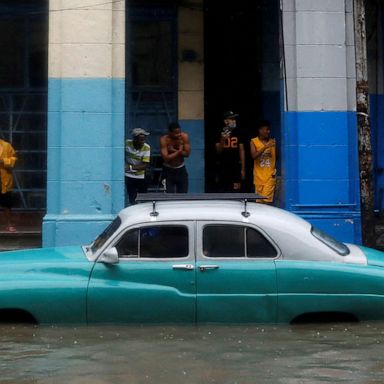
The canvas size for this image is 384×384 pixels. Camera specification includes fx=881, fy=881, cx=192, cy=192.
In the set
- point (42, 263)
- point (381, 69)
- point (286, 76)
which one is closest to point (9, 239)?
point (286, 76)

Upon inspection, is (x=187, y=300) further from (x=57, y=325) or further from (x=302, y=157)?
(x=302, y=157)

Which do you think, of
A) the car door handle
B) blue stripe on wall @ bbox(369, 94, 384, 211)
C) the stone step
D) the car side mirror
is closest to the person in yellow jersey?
blue stripe on wall @ bbox(369, 94, 384, 211)

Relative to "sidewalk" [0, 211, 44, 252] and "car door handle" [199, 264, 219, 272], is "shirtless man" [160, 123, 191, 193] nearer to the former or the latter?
"sidewalk" [0, 211, 44, 252]

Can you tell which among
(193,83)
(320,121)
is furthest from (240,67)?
(320,121)

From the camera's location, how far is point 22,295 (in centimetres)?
789

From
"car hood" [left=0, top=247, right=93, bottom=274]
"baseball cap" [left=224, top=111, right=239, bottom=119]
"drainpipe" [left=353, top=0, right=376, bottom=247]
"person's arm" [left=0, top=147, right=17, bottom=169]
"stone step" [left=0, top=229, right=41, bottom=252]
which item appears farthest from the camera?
"baseball cap" [left=224, top=111, right=239, bottom=119]

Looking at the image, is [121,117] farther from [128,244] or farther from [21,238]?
[128,244]

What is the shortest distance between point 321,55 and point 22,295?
700 cm

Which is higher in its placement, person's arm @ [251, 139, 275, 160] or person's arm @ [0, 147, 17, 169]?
person's arm @ [251, 139, 275, 160]

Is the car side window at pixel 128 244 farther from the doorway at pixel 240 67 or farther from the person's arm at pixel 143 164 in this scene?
the doorway at pixel 240 67

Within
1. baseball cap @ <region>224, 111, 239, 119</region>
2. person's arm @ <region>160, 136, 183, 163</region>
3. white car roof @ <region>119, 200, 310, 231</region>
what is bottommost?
white car roof @ <region>119, 200, 310, 231</region>

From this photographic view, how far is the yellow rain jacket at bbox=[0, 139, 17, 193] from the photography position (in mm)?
14078

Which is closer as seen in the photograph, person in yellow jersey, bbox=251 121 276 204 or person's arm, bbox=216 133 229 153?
person in yellow jersey, bbox=251 121 276 204

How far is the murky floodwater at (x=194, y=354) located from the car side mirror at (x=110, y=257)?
60cm
